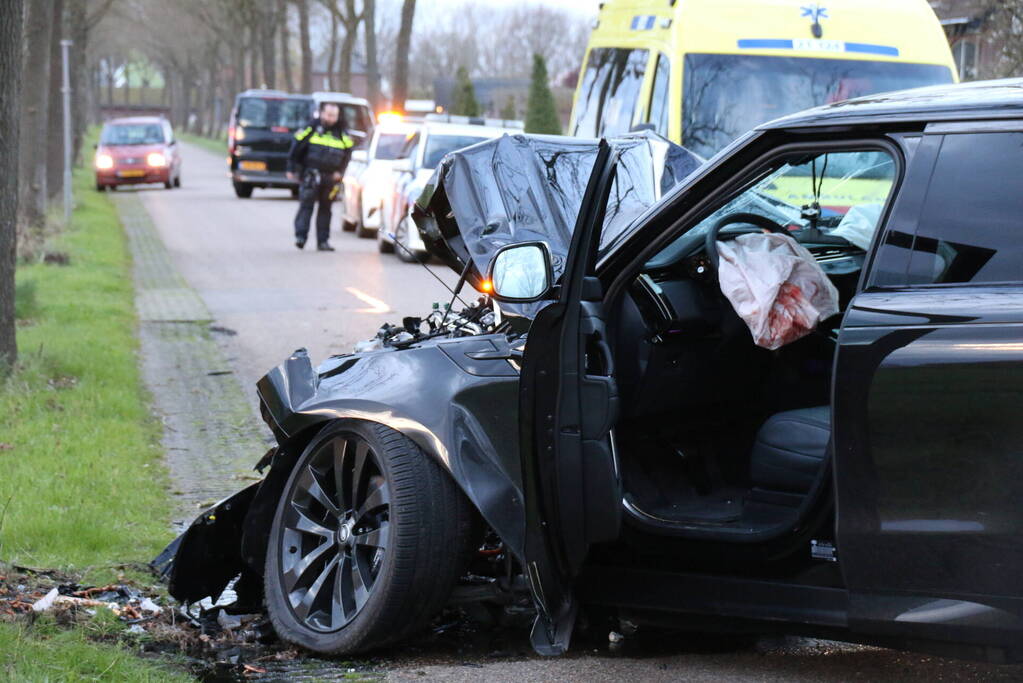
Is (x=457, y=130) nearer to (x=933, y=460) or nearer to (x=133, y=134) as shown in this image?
(x=933, y=460)

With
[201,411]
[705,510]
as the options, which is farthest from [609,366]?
[201,411]

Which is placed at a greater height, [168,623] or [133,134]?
[168,623]

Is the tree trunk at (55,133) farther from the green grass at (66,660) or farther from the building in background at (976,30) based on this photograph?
the green grass at (66,660)

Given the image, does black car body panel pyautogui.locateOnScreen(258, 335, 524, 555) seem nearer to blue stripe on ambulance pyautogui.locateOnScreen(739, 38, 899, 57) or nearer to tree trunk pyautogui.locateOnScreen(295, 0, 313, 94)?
blue stripe on ambulance pyautogui.locateOnScreen(739, 38, 899, 57)

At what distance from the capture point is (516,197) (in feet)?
17.4

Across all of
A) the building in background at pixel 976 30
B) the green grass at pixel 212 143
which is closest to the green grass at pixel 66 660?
the building in background at pixel 976 30

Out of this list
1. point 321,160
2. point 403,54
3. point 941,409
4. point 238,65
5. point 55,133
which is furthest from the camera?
point 238,65

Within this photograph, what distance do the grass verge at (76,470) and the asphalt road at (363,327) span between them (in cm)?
91

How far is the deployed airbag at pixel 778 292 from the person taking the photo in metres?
4.26

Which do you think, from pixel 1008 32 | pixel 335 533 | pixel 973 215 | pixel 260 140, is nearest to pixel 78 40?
pixel 260 140

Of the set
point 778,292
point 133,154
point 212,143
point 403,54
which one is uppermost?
point 778,292

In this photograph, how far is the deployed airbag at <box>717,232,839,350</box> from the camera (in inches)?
168

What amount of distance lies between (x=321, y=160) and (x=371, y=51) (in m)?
28.2

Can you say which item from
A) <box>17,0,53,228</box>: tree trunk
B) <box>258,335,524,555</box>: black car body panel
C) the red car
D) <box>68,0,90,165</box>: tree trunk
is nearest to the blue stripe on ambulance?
<box>258,335,524,555</box>: black car body panel
